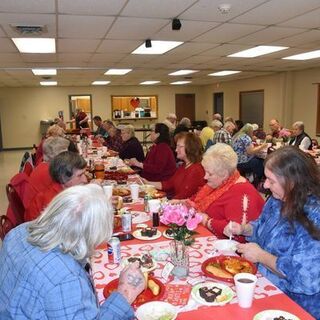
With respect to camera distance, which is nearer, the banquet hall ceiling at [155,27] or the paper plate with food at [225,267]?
the paper plate with food at [225,267]

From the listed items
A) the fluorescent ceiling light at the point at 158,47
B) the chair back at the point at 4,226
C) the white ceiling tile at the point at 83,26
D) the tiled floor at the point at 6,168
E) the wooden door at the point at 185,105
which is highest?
the white ceiling tile at the point at 83,26

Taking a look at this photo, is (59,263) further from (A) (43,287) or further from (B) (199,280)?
(B) (199,280)

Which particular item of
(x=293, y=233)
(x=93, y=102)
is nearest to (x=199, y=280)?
(x=293, y=233)

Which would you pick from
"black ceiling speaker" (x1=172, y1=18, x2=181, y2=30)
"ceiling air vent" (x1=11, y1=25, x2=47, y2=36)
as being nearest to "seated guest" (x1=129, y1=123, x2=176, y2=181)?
"black ceiling speaker" (x1=172, y1=18, x2=181, y2=30)

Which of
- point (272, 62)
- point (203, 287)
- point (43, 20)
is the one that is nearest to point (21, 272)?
point (203, 287)

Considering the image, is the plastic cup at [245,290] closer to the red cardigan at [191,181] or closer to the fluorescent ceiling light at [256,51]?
the red cardigan at [191,181]

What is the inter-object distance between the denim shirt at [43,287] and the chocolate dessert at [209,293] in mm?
443

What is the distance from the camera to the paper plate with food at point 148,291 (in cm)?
135

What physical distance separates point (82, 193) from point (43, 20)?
3.19 m

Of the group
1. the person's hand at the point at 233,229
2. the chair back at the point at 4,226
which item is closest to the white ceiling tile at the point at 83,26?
the chair back at the point at 4,226

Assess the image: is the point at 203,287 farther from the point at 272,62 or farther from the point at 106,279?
the point at 272,62

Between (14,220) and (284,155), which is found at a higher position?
(284,155)

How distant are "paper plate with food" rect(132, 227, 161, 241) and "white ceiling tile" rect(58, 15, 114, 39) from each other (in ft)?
8.47

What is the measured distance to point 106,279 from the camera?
154 centimetres
